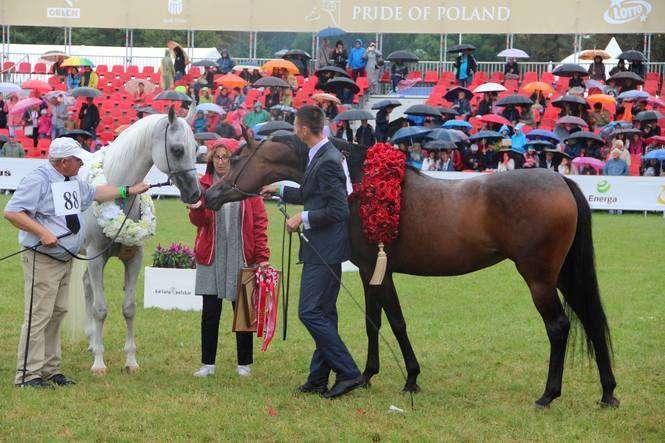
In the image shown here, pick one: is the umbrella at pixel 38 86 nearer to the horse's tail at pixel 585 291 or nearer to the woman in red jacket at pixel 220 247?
the woman in red jacket at pixel 220 247

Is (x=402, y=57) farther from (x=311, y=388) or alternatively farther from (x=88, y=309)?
(x=311, y=388)

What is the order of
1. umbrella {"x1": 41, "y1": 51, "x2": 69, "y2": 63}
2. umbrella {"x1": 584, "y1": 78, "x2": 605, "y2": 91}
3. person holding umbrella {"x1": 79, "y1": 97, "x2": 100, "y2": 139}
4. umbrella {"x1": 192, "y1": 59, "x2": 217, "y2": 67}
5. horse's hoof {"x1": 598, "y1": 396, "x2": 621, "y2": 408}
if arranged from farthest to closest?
umbrella {"x1": 41, "y1": 51, "x2": 69, "y2": 63}
umbrella {"x1": 192, "y1": 59, "x2": 217, "y2": 67}
umbrella {"x1": 584, "y1": 78, "x2": 605, "y2": 91}
person holding umbrella {"x1": 79, "y1": 97, "x2": 100, "y2": 139}
horse's hoof {"x1": 598, "y1": 396, "x2": 621, "y2": 408}

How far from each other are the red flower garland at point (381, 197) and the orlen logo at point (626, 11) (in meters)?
25.8

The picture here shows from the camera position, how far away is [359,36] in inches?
1548

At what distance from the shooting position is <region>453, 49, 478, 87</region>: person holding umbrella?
100ft

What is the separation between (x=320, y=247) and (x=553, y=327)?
6.56 feet

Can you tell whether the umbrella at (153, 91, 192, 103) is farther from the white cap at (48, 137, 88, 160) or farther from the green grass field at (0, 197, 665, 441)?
the white cap at (48, 137, 88, 160)

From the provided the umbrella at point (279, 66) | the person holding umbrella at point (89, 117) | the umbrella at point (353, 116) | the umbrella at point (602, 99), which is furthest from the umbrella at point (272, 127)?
the umbrella at point (602, 99)

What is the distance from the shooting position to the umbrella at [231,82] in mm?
29938

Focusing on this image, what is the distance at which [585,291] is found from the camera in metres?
7.75

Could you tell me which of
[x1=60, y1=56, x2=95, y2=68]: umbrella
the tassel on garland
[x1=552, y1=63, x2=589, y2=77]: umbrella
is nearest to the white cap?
the tassel on garland

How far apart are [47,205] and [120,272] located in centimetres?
647

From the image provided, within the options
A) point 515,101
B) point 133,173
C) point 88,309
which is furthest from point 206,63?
point 133,173

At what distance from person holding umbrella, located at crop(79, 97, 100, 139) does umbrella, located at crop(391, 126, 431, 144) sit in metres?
9.22
